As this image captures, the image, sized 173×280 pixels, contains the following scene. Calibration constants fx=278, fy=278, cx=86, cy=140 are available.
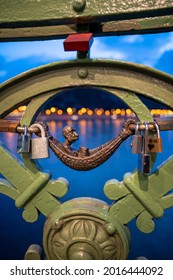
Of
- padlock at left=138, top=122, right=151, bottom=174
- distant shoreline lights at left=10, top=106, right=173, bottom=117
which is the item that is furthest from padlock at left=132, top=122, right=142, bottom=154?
distant shoreline lights at left=10, top=106, right=173, bottom=117

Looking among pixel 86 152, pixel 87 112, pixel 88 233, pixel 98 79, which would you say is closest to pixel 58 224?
pixel 88 233

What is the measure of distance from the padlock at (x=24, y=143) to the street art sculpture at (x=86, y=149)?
2 centimetres

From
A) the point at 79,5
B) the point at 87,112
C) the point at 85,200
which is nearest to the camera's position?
the point at 79,5

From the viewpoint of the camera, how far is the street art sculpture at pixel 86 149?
2.37 feet

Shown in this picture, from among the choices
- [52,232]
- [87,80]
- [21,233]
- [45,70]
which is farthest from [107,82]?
[21,233]

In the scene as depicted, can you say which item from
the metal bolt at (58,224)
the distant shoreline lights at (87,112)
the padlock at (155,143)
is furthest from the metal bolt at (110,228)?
the distant shoreline lights at (87,112)

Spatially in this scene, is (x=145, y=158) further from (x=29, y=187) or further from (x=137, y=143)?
(x=29, y=187)

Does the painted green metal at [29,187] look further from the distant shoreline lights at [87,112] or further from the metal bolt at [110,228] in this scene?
the distant shoreline lights at [87,112]

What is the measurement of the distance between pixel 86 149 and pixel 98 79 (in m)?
0.20

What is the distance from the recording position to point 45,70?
76cm

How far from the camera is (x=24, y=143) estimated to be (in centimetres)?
77

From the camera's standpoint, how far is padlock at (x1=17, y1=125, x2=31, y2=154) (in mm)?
768

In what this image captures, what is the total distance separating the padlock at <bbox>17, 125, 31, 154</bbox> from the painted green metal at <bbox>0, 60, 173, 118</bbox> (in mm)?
100

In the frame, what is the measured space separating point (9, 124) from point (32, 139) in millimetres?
93
